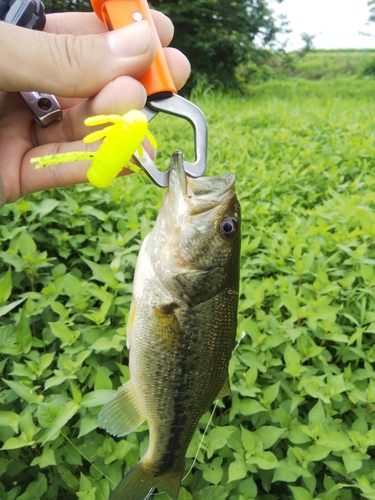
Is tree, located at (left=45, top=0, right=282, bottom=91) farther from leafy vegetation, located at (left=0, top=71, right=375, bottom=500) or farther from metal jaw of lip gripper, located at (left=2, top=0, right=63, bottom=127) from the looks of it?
metal jaw of lip gripper, located at (left=2, top=0, right=63, bottom=127)

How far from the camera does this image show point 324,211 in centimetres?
352

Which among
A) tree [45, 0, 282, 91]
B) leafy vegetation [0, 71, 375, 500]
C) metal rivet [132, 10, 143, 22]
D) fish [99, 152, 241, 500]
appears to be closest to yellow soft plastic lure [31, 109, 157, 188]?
fish [99, 152, 241, 500]

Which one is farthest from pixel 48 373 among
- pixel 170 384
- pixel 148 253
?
pixel 148 253

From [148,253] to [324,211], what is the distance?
2376mm

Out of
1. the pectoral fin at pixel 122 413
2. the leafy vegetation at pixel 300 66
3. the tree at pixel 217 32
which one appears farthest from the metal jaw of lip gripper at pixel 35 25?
the leafy vegetation at pixel 300 66

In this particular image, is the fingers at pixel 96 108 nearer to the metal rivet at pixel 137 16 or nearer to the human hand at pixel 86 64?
the human hand at pixel 86 64

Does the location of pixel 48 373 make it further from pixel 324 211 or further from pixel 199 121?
pixel 324 211

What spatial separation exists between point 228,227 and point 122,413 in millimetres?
776

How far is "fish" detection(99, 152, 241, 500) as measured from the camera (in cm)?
148

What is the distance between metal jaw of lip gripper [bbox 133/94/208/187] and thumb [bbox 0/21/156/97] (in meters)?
0.12

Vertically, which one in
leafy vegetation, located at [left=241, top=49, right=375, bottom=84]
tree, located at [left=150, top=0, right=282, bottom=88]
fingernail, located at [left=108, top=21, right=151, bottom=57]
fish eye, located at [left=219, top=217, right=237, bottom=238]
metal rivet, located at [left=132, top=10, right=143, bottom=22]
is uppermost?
metal rivet, located at [left=132, top=10, right=143, bottom=22]

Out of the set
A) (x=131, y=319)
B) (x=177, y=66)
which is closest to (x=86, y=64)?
(x=177, y=66)

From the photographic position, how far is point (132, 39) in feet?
4.22

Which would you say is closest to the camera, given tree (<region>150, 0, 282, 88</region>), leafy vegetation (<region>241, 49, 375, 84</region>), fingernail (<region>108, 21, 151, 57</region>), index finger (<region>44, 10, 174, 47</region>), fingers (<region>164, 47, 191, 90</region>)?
fingernail (<region>108, 21, 151, 57</region>)
